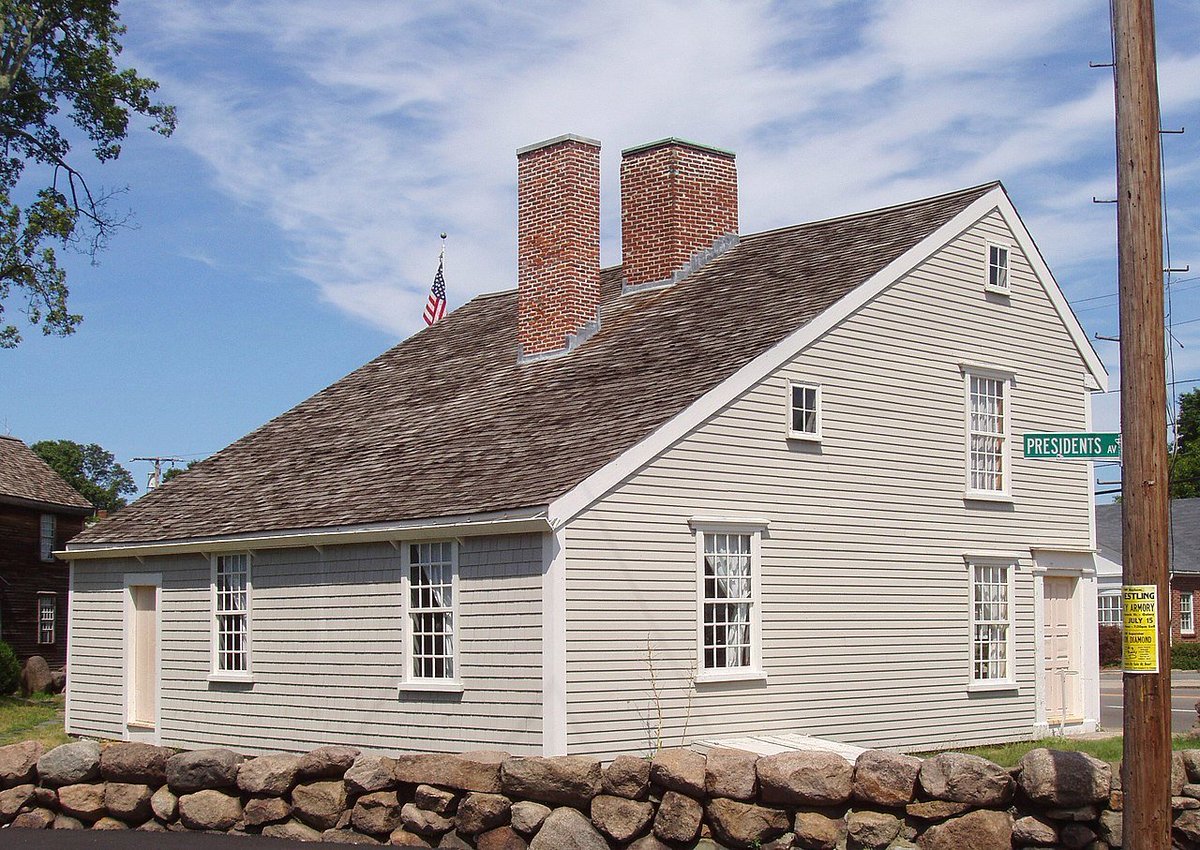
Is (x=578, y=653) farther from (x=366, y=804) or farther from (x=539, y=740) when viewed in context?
(x=366, y=804)

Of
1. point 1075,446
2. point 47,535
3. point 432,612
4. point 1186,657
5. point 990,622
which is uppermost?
point 1075,446

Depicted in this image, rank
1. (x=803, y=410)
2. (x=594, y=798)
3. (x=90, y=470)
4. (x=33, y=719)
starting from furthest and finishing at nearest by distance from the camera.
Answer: (x=90, y=470)
(x=33, y=719)
(x=803, y=410)
(x=594, y=798)

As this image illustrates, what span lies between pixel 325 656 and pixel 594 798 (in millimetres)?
8097

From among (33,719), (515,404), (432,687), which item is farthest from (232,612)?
(33,719)

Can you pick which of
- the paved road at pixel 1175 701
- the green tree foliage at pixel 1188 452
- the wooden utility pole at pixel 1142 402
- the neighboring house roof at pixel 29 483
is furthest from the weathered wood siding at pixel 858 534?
the green tree foliage at pixel 1188 452

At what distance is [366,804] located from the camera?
12.9 meters

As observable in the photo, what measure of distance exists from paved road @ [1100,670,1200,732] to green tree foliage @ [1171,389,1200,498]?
31.1 metres

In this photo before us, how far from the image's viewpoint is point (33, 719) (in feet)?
94.0

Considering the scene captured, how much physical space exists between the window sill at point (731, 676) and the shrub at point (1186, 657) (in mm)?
30838

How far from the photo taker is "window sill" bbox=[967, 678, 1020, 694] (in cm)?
2068

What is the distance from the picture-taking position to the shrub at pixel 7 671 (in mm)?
33781

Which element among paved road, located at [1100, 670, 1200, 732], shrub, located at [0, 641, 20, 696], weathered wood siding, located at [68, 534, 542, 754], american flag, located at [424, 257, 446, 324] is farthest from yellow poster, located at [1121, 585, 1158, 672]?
shrub, located at [0, 641, 20, 696]

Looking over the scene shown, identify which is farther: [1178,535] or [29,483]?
[1178,535]

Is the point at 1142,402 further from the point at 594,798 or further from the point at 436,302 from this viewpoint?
the point at 436,302
